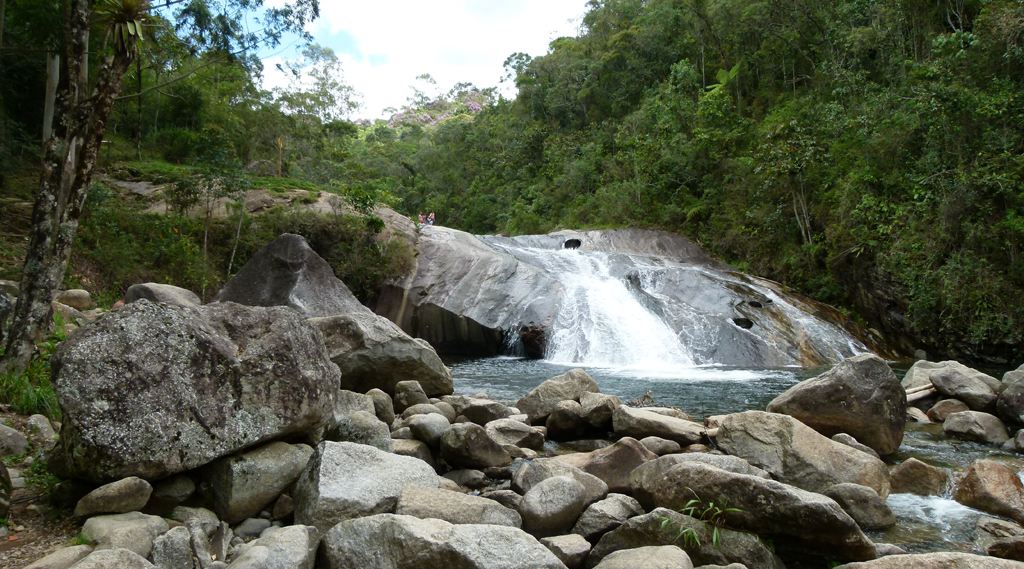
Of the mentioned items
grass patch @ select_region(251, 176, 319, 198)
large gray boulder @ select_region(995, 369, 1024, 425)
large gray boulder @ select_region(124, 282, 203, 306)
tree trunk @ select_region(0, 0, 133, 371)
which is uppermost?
grass patch @ select_region(251, 176, 319, 198)

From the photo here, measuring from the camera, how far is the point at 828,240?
58.3ft

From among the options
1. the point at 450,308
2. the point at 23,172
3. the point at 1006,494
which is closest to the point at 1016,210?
the point at 1006,494

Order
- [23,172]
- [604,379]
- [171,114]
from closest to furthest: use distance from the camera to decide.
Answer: [604,379], [23,172], [171,114]

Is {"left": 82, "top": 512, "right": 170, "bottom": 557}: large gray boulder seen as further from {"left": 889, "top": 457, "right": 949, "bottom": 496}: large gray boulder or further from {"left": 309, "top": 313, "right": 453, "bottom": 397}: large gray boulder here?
{"left": 889, "top": 457, "right": 949, "bottom": 496}: large gray boulder

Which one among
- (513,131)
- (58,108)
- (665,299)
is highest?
(513,131)

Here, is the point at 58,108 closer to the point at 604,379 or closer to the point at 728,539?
the point at 728,539

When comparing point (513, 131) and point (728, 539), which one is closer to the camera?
point (728, 539)

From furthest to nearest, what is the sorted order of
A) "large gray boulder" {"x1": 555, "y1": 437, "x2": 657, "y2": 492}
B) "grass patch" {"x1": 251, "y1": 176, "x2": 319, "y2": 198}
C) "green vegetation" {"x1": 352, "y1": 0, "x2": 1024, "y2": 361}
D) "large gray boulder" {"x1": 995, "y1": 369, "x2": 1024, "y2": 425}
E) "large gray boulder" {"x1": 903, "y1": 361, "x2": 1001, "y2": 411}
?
1. "grass patch" {"x1": 251, "y1": 176, "x2": 319, "y2": 198}
2. "green vegetation" {"x1": 352, "y1": 0, "x2": 1024, "y2": 361}
3. "large gray boulder" {"x1": 903, "y1": 361, "x2": 1001, "y2": 411}
4. "large gray boulder" {"x1": 995, "y1": 369, "x2": 1024, "y2": 425}
5. "large gray boulder" {"x1": 555, "y1": 437, "x2": 657, "y2": 492}

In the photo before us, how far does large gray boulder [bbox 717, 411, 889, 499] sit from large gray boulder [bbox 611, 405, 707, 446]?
0.58 meters

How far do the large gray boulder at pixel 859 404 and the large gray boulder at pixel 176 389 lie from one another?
5.55m

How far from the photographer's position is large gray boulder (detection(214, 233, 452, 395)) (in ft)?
27.1

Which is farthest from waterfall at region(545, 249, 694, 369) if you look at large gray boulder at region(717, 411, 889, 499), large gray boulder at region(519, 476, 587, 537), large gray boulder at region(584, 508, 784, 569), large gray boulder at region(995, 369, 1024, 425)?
large gray boulder at region(584, 508, 784, 569)

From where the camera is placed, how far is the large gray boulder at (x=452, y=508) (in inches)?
167

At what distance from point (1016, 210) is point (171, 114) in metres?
28.7
